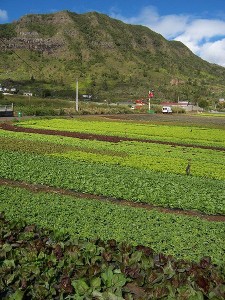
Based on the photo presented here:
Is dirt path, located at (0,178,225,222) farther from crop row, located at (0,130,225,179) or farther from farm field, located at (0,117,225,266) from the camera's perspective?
crop row, located at (0,130,225,179)

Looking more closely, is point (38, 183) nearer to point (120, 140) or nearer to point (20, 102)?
point (120, 140)

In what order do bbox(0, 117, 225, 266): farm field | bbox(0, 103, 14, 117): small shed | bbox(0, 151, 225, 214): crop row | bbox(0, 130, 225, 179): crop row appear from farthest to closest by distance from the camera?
bbox(0, 103, 14, 117): small shed
bbox(0, 130, 225, 179): crop row
bbox(0, 151, 225, 214): crop row
bbox(0, 117, 225, 266): farm field

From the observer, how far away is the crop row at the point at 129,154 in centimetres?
2075

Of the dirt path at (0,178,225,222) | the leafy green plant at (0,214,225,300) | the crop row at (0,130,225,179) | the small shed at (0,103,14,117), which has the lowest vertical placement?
the dirt path at (0,178,225,222)

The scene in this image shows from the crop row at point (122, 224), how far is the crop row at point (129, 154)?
27.2 feet

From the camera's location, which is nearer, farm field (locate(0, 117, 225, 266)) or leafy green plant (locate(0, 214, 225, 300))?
leafy green plant (locate(0, 214, 225, 300))

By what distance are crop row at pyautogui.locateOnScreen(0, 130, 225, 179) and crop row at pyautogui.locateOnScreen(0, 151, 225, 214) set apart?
1.37m

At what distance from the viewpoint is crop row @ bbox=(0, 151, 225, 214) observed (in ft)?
46.0

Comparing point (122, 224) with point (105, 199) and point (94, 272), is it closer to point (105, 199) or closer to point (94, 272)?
point (94, 272)

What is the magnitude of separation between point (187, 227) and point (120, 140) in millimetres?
23346

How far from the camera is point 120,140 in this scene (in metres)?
33.8

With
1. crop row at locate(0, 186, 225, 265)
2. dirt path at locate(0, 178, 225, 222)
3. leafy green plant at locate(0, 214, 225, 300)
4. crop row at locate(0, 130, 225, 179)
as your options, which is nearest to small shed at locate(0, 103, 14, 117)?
crop row at locate(0, 130, 225, 179)

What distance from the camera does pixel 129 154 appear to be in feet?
83.5

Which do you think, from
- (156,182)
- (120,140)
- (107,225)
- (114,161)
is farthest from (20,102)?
(107,225)
